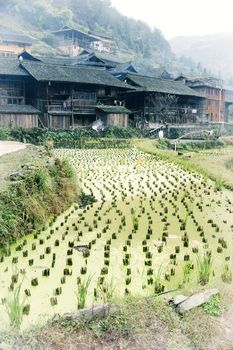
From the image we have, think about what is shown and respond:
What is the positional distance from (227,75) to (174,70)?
69.5 metres

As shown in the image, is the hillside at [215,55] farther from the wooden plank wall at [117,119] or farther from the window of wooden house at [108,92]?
the wooden plank wall at [117,119]

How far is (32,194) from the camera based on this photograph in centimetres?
1176

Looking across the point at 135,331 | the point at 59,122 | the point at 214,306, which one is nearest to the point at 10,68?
the point at 59,122

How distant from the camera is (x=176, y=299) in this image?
6.41 metres

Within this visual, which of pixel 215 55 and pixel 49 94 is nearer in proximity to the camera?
pixel 49 94

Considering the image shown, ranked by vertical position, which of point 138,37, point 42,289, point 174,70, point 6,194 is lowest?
point 42,289

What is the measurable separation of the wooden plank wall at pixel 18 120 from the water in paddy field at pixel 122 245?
69.8 ft

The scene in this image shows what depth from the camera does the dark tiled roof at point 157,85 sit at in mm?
44681

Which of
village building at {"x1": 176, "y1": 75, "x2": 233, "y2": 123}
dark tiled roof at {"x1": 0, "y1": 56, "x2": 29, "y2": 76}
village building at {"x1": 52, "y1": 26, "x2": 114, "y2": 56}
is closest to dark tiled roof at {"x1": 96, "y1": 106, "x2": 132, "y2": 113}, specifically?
dark tiled roof at {"x1": 0, "y1": 56, "x2": 29, "y2": 76}

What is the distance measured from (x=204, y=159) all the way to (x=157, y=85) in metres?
22.3

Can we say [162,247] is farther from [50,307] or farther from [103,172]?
[103,172]

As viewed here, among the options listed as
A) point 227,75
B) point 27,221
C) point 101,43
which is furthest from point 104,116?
point 227,75

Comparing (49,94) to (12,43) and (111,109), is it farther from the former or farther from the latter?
(12,43)

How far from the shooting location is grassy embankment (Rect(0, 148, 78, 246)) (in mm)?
10133
